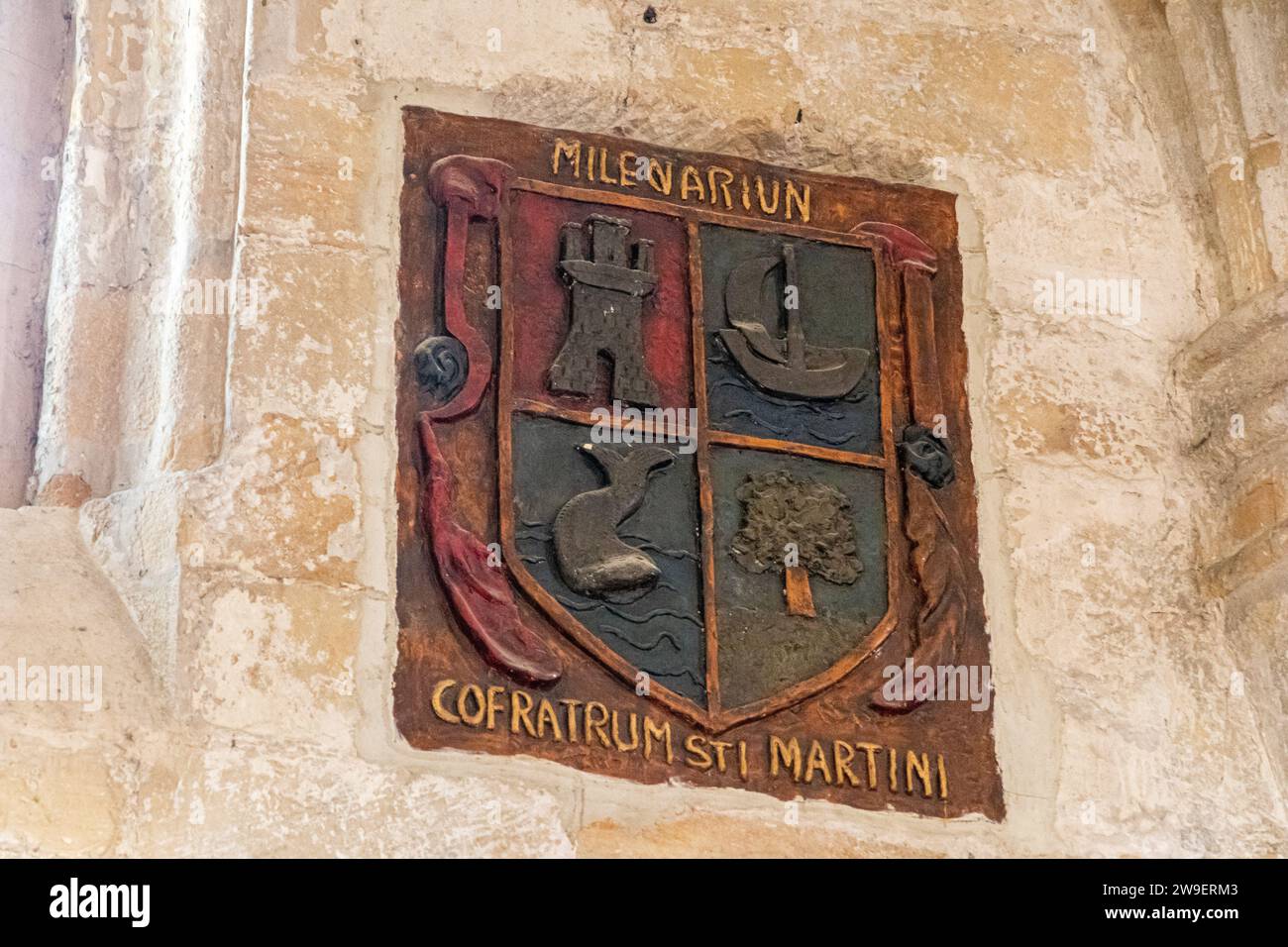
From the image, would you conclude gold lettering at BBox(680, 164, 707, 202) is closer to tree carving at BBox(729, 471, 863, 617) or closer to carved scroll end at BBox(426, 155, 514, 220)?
carved scroll end at BBox(426, 155, 514, 220)

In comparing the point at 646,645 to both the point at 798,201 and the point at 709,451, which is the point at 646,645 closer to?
the point at 709,451

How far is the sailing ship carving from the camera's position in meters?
3.66

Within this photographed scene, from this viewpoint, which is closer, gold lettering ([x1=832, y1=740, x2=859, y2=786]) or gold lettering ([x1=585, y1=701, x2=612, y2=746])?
gold lettering ([x1=585, y1=701, x2=612, y2=746])

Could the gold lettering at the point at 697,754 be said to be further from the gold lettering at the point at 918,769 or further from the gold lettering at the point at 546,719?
the gold lettering at the point at 918,769

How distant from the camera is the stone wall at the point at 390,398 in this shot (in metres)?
3.17

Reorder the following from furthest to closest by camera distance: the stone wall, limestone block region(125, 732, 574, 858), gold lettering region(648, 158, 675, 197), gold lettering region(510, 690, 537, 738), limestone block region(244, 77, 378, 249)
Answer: gold lettering region(648, 158, 675, 197), limestone block region(244, 77, 378, 249), gold lettering region(510, 690, 537, 738), the stone wall, limestone block region(125, 732, 574, 858)

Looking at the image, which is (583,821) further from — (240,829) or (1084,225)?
(1084,225)

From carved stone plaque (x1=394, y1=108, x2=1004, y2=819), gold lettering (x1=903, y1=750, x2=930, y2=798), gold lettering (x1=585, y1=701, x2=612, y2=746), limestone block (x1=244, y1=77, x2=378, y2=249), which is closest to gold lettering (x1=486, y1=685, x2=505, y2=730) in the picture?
carved stone plaque (x1=394, y1=108, x2=1004, y2=819)

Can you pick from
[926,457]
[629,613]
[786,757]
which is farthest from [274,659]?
[926,457]

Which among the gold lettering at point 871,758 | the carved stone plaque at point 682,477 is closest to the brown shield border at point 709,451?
the carved stone plaque at point 682,477

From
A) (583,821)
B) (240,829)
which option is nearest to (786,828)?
(583,821)

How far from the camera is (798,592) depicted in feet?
11.5

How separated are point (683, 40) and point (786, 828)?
1.41m
